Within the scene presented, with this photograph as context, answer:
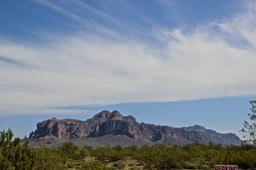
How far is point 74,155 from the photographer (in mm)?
56688

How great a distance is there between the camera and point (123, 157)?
5219 cm

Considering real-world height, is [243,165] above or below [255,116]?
below

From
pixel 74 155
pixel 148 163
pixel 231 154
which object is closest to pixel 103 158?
pixel 74 155

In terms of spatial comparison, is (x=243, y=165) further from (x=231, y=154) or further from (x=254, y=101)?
(x=254, y=101)

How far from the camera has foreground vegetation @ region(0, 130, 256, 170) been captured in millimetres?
18469

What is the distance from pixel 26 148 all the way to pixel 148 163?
71.4 ft

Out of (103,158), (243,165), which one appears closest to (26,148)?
(243,165)

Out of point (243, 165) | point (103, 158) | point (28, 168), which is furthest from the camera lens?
point (103, 158)

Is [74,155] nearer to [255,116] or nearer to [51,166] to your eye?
[255,116]

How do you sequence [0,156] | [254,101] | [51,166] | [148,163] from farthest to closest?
1. [254,101]
2. [148,163]
3. [51,166]
4. [0,156]

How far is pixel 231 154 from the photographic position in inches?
1533

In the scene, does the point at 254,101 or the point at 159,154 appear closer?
the point at 159,154

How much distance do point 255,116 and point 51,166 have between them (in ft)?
90.0

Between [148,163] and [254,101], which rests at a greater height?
[254,101]
